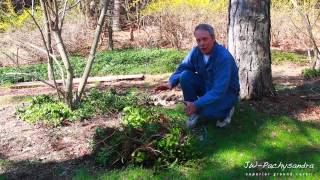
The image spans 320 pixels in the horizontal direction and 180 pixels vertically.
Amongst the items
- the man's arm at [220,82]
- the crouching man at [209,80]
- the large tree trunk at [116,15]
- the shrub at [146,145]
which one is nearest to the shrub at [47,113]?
the shrub at [146,145]

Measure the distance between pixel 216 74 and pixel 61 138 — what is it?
2.14m

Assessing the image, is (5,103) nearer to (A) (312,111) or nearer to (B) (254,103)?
(B) (254,103)

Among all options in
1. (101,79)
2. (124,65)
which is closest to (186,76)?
(101,79)

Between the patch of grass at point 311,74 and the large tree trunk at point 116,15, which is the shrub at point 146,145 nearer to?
the patch of grass at point 311,74

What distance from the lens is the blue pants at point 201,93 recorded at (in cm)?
539

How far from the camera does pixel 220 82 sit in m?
5.03

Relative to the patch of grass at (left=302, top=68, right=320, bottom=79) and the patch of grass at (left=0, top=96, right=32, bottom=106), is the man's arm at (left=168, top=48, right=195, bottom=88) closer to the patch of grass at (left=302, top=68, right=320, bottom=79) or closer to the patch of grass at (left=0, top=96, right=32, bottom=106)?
the patch of grass at (left=0, top=96, right=32, bottom=106)

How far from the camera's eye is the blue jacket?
16.3 feet

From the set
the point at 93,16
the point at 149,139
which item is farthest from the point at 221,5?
the point at 149,139

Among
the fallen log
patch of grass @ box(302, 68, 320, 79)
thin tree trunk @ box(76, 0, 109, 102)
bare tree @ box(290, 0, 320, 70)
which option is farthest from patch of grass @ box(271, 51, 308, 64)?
thin tree trunk @ box(76, 0, 109, 102)

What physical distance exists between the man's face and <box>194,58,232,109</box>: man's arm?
23 centimetres

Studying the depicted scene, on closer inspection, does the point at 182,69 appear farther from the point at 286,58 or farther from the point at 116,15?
the point at 116,15

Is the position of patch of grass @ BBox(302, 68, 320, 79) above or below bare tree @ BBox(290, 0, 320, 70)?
below

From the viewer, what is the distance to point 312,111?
6461 mm
